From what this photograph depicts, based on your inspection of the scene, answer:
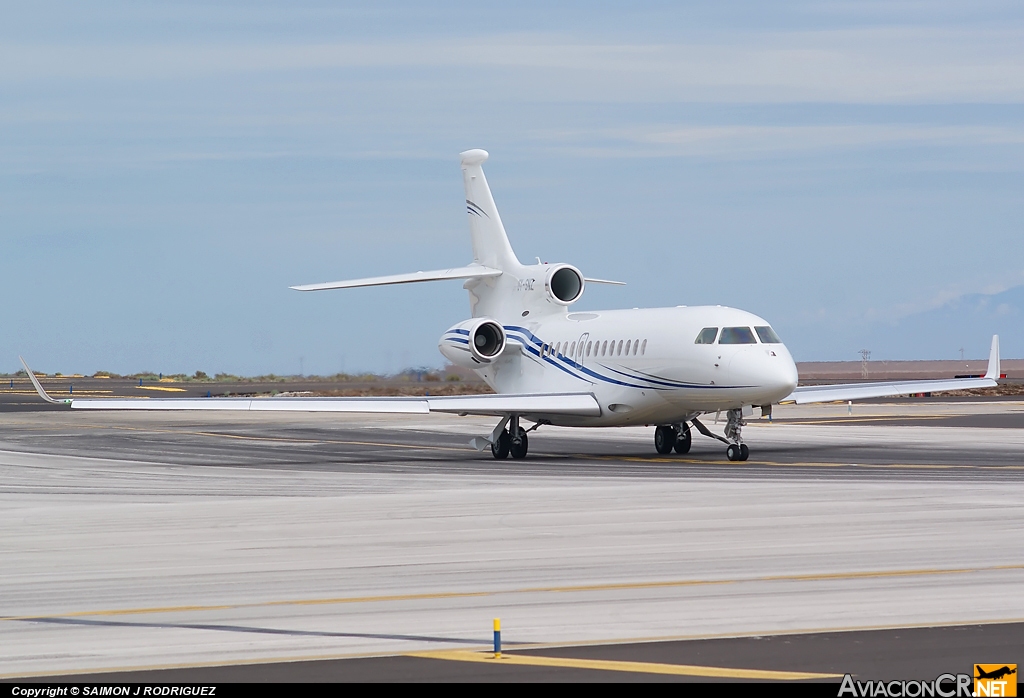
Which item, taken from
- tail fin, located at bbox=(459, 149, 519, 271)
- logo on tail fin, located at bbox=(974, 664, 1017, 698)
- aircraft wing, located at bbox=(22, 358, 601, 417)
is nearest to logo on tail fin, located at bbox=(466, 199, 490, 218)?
tail fin, located at bbox=(459, 149, 519, 271)

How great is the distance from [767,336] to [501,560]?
55.5 ft

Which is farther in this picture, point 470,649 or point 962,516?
point 962,516

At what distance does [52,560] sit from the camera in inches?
598

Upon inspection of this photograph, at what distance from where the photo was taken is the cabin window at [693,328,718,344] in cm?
3041

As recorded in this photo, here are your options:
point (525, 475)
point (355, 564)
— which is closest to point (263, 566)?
point (355, 564)

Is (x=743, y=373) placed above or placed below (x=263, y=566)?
above

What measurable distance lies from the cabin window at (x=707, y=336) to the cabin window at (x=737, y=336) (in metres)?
0.18

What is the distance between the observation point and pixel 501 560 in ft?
48.5

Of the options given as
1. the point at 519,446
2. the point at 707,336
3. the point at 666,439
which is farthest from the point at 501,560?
the point at 666,439

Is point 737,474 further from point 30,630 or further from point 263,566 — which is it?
point 30,630

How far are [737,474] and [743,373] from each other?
400 cm

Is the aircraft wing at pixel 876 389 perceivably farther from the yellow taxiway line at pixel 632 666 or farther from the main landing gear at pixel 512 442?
the yellow taxiway line at pixel 632 666

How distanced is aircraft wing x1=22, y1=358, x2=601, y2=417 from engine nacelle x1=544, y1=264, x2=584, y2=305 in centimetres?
453

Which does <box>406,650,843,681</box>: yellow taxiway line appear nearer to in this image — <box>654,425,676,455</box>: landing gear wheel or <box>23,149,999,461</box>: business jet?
<box>23,149,999,461</box>: business jet
